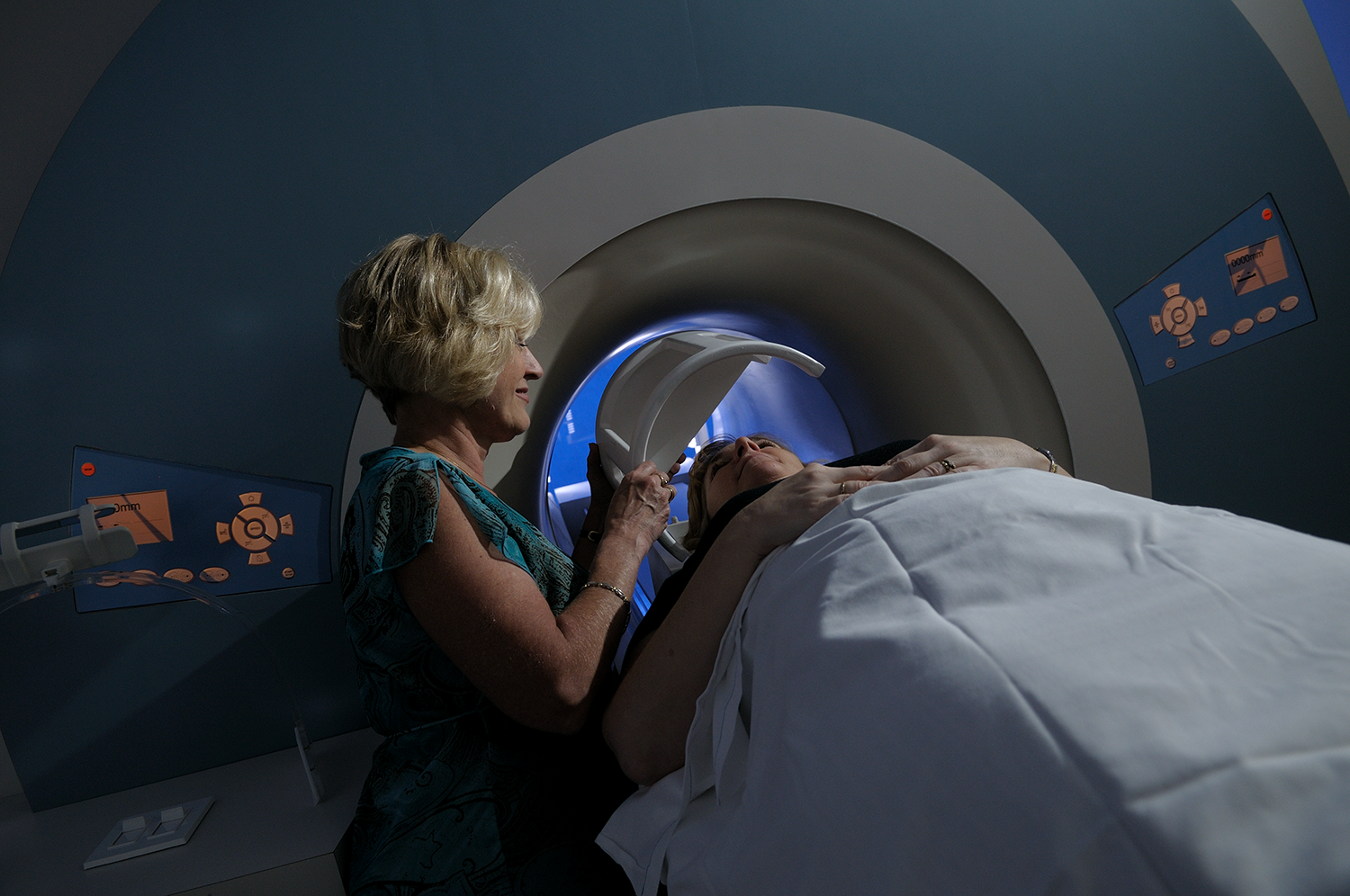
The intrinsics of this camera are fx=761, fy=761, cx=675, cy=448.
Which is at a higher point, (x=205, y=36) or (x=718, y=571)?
(x=205, y=36)

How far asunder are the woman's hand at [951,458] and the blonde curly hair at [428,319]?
62 cm

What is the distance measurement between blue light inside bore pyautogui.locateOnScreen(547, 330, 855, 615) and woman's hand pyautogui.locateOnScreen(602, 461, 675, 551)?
0.45 m

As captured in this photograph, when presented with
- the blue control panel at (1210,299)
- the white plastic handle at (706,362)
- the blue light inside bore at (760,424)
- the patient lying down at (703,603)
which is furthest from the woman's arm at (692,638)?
the blue control panel at (1210,299)

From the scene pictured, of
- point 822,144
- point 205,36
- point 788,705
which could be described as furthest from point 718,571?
point 205,36

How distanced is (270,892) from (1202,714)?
3.60 ft

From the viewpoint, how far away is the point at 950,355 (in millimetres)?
1576

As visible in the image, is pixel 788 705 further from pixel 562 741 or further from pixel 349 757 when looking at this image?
pixel 349 757

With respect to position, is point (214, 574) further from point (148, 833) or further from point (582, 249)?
point (582, 249)

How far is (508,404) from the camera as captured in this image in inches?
49.4

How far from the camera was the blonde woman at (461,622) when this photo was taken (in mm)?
977

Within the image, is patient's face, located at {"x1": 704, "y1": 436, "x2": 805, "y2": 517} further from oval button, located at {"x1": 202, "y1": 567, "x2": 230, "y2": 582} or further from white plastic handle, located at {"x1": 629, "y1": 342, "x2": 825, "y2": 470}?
oval button, located at {"x1": 202, "y1": 567, "x2": 230, "y2": 582}

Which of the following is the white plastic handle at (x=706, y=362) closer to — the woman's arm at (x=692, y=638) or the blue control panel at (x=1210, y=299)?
the woman's arm at (x=692, y=638)

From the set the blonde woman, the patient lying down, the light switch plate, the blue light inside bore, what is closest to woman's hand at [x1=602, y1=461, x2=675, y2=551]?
the blonde woman

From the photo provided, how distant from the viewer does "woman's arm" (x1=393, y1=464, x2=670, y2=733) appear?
96 cm
